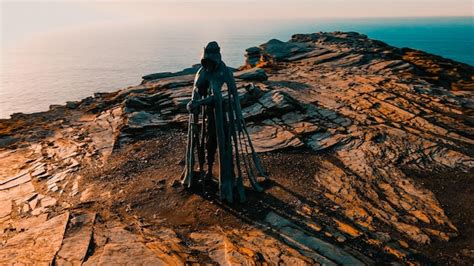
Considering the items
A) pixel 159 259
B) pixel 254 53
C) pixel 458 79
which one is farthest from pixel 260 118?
pixel 254 53

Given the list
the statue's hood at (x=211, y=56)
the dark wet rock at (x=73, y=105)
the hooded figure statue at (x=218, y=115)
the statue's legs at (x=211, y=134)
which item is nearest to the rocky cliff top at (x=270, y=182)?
the hooded figure statue at (x=218, y=115)

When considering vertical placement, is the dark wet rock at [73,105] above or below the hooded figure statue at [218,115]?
below

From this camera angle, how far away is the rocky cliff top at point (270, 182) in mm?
9453

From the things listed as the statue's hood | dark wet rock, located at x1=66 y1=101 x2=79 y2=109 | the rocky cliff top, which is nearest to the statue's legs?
the rocky cliff top

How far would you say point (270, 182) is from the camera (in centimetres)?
1316

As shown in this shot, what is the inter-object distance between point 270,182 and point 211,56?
5.42 m

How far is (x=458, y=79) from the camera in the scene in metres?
26.9

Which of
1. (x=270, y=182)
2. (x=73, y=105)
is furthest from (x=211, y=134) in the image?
(x=73, y=105)

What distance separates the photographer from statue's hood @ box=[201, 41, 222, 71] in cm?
1124

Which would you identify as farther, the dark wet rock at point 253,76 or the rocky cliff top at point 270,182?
the dark wet rock at point 253,76

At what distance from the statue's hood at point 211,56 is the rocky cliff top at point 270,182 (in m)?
4.63

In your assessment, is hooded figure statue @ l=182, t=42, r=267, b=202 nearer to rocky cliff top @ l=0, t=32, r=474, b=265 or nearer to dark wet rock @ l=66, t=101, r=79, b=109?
rocky cliff top @ l=0, t=32, r=474, b=265

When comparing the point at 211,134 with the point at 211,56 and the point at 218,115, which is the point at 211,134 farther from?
the point at 211,56

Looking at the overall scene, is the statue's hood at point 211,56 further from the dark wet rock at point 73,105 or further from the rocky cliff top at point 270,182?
the dark wet rock at point 73,105
